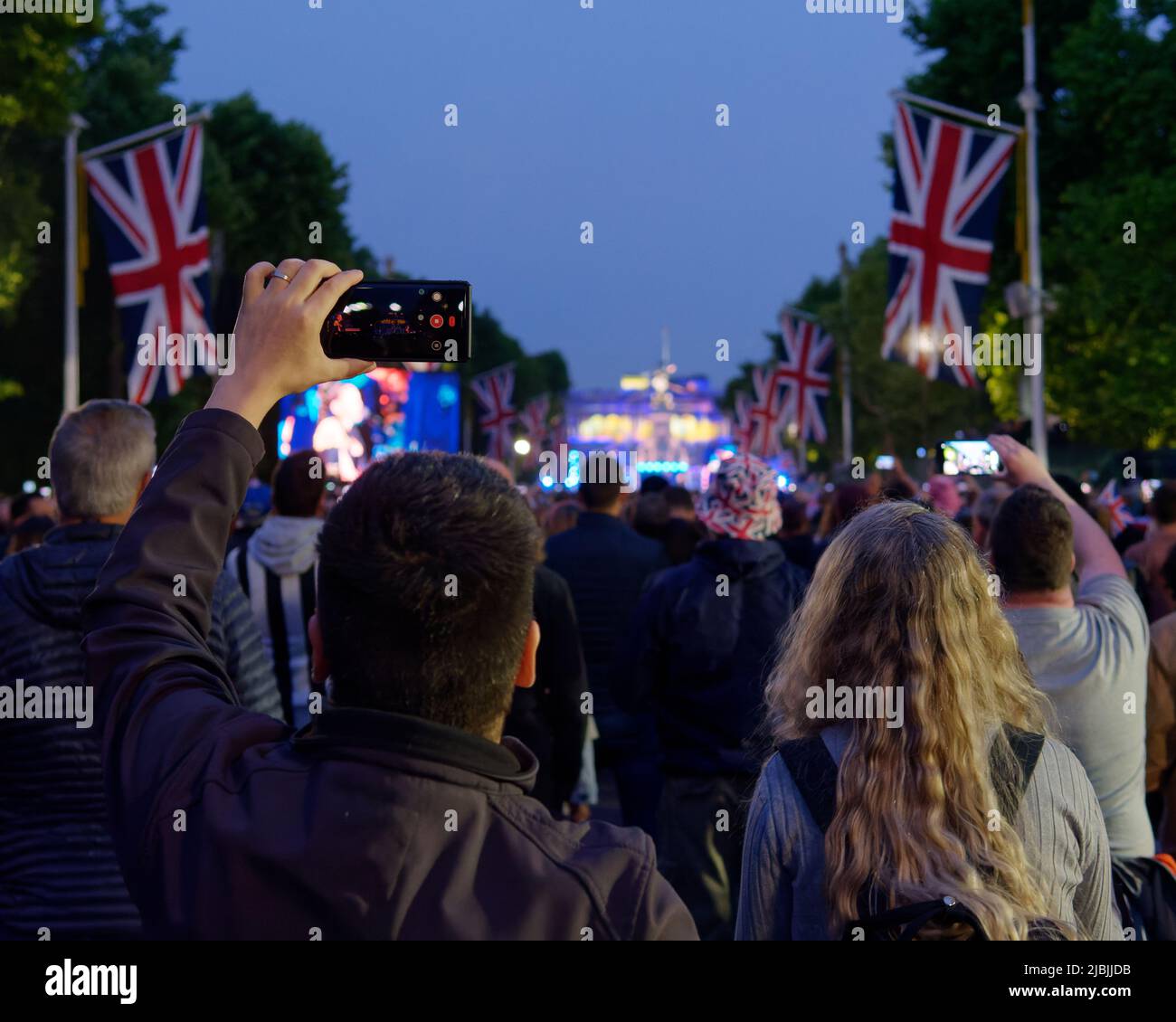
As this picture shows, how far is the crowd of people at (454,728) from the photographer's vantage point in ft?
6.39

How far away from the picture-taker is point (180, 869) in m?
1.99

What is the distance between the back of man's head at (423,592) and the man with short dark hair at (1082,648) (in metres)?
2.63

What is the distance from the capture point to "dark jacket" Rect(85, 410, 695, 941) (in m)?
1.92

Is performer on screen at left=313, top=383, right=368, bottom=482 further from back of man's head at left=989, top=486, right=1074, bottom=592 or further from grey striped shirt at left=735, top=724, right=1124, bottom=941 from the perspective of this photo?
grey striped shirt at left=735, top=724, right=1124, bottom=941

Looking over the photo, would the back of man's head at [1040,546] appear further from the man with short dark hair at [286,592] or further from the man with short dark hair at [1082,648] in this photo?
the man with short dark hair at [286,592]

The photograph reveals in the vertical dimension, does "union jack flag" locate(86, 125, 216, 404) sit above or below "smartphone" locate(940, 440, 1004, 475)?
above

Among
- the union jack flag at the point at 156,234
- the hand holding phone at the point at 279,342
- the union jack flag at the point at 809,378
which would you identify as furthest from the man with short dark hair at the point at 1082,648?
the union jack flag at the point at 809,378

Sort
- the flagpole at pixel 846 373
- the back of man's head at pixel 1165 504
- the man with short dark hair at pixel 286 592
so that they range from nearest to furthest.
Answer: the man with short dark hair at pixel 286 592, the back of man's head at pixel 1165 504, the flagpole at pixel 846 373

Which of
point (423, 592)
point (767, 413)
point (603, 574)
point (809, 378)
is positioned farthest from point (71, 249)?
point (423, 592)

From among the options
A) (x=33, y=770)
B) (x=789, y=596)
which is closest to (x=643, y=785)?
(x=789, y=596)

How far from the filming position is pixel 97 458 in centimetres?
407

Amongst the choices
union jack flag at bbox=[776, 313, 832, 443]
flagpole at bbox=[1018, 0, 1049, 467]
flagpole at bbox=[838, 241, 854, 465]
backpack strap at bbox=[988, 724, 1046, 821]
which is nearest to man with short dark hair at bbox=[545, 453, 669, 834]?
backpack strap at bbox=[988, 724, 1046, 821]

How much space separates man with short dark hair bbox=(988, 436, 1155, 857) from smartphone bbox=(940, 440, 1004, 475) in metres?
1.77
